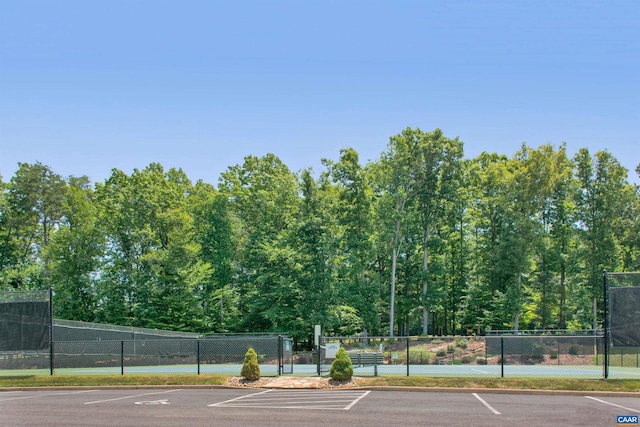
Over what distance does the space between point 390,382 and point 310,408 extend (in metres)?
5.58

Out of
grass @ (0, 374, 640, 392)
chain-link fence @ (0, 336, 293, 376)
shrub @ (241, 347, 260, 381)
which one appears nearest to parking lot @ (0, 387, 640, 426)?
grass @ (0, 374, 640, 392)

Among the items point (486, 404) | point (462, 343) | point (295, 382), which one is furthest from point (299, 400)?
point (462, 343)

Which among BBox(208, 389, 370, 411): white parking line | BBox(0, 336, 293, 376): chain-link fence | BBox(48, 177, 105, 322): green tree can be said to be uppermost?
BBox(48, 177, 105, 322): green tree

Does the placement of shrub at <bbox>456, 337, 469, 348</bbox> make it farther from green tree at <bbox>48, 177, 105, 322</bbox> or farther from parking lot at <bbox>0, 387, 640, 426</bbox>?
green tree at <bbox>48, 177, 105, 322</bbox>

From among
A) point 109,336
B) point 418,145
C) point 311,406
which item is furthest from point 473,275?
point 311,406

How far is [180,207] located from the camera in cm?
4975

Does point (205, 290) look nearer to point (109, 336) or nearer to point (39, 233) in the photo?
point (109, 336)

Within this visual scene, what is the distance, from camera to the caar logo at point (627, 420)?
41.4 ft

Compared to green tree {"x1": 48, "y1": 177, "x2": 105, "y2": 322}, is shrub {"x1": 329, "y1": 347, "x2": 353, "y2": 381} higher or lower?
lower

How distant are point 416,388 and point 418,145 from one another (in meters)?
33.8

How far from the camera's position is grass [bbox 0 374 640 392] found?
18.4m

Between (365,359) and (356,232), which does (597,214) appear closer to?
(356,232)

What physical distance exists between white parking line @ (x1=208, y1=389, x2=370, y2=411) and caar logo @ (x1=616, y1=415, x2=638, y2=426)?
6659 mm

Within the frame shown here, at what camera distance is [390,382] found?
1983 centimetres
